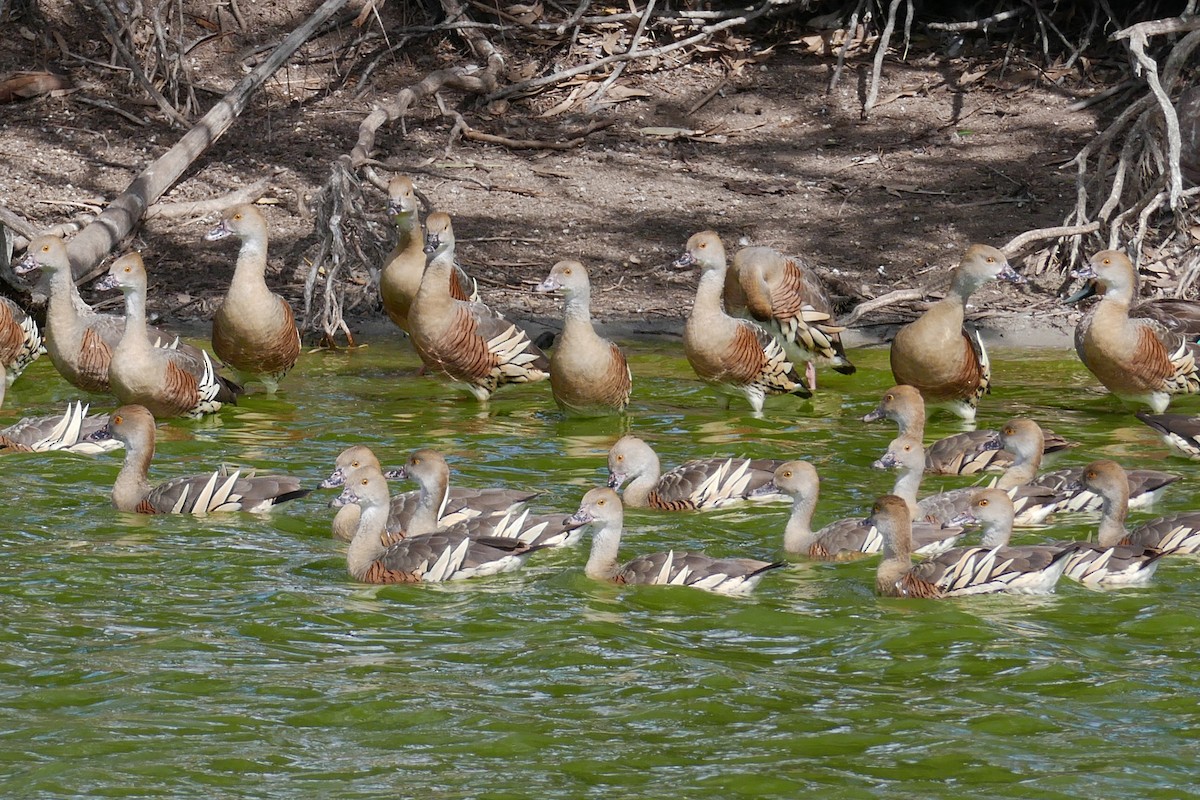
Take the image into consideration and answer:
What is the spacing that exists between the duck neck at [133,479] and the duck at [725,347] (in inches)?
154

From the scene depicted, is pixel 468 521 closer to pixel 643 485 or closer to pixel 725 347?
pixel 643 485

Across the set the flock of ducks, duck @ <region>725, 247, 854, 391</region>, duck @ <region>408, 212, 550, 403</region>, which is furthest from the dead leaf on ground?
duck @ <region>725, 247, 854, 391</region>

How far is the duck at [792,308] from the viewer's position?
1270 cm

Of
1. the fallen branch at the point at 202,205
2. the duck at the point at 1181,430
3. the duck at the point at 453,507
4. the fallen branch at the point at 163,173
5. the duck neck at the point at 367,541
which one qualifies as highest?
the fallen branch at the point at 163,173

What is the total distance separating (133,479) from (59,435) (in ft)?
4.78

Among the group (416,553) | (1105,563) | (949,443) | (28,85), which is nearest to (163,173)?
(28,85)

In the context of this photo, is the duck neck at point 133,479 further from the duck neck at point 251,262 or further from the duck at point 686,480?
the duck neck at point 251,262

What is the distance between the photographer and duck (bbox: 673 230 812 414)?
457 inches

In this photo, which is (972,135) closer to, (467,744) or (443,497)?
(443,497)

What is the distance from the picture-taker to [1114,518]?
8.32 m

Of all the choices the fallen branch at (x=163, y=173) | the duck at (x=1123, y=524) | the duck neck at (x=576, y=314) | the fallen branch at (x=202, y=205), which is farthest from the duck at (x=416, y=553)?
the fallen branch at (x=202, y=205)

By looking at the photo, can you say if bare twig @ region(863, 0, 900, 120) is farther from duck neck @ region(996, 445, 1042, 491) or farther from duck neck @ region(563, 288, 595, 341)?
duck neck @ region(996, 445, 1042, 491)

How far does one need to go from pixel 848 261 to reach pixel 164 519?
7929 mm

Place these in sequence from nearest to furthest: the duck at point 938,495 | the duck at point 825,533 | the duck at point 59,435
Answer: the duck at point 825,533
the duck at point 938,495
the duck at point 59,435
